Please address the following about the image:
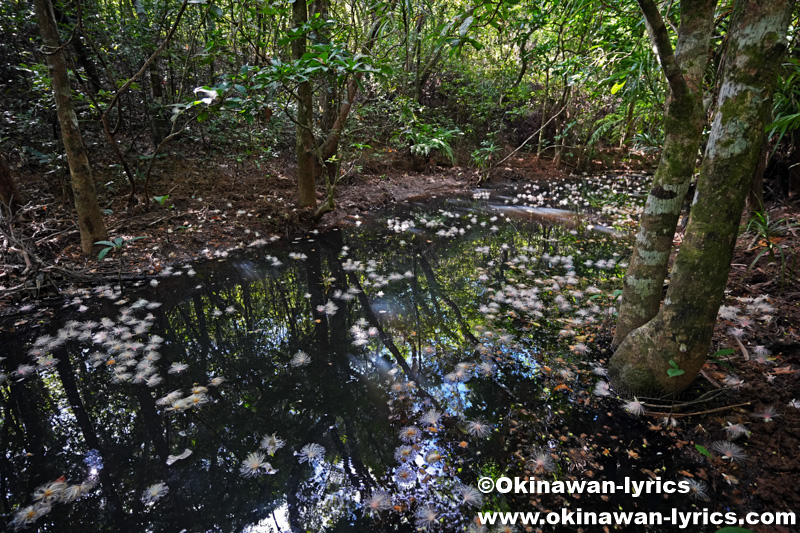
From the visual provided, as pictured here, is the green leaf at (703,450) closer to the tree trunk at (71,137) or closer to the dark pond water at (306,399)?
the dark pond water at (306,399)

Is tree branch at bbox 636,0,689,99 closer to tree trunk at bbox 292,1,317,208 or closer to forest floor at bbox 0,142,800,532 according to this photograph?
forest floor at bbox 0,142,800,532

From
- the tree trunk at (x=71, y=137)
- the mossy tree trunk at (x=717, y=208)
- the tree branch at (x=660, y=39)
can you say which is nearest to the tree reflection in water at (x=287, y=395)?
the mossy tree trunk at (x=717, y=208)

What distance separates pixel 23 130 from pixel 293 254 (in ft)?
17.4

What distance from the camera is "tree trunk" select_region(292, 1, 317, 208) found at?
18.5 feet

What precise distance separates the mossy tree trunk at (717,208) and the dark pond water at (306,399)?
50 cm

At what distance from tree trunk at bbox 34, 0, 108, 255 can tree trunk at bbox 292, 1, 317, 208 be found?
9.29 feet

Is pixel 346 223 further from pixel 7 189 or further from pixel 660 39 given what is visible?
pixel 660 39

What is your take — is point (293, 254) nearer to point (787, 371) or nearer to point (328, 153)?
point (328, 153)

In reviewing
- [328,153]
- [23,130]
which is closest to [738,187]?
[328,153]

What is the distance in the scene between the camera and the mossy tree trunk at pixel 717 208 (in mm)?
1981

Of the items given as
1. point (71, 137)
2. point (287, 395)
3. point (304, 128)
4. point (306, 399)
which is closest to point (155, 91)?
point (71, 137)

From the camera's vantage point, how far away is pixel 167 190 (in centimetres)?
722

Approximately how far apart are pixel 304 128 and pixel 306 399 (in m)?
4.59

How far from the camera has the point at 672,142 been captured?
2516mm
